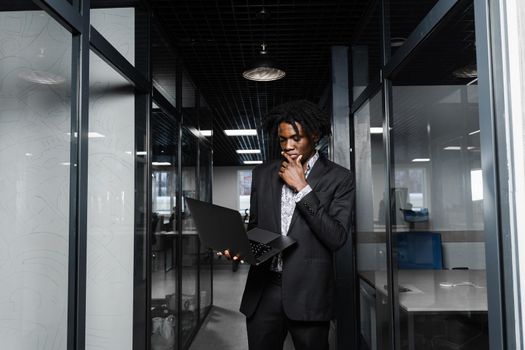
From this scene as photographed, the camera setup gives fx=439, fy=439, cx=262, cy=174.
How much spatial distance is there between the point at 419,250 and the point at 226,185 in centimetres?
1389

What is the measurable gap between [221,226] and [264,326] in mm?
519

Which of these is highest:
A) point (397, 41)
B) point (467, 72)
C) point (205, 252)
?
point (397, 41)

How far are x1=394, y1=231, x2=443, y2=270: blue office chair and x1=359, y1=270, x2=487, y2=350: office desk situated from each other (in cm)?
3

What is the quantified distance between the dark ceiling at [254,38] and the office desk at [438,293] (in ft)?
6.00

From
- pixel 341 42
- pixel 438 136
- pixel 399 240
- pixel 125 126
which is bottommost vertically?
pixel 399 240

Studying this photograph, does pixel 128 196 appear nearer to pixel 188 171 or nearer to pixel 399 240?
pixel 399 240

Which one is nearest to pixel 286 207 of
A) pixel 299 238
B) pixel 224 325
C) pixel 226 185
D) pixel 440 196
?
pixel 299 238

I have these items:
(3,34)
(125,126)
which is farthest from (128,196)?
(3,34)

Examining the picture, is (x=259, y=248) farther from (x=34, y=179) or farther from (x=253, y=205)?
(x=34, y=179)

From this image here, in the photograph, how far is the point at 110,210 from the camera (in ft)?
7.23

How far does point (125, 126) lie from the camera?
2.41 meters

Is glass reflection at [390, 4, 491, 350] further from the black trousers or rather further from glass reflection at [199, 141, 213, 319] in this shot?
glass reflection at [199, 141, 213, 319]

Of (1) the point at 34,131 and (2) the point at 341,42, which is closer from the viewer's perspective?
(1) the point at 34,131

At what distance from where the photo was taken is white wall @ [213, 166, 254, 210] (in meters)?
15.6
